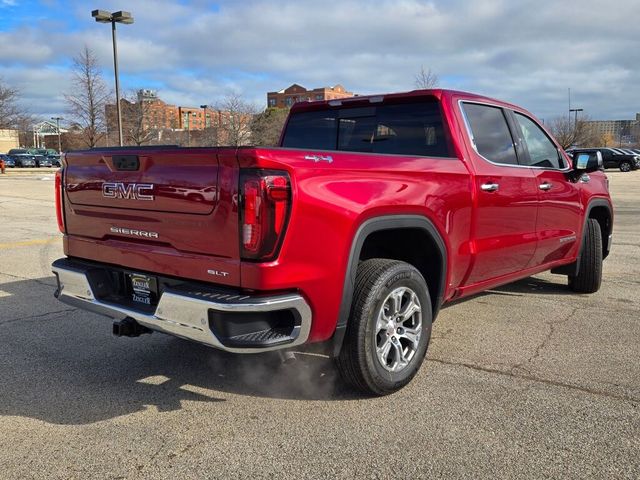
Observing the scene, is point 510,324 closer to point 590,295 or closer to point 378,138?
point 590,295

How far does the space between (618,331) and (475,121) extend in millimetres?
2144

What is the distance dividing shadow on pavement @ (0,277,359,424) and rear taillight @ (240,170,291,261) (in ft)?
4.00

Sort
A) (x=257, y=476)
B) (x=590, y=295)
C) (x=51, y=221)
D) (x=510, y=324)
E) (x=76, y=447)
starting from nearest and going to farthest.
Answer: (x=257, y=476) < (x=76, y=447) < (x=510, y=324) < (x=590, y=295) < (x=51, y=221)

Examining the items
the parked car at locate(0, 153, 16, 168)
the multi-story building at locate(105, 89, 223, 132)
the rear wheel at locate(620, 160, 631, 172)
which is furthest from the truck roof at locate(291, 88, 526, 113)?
the parked car at locate(0, 153, 16, 168)

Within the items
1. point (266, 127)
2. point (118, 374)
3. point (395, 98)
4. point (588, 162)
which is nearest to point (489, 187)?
point (395, 98)

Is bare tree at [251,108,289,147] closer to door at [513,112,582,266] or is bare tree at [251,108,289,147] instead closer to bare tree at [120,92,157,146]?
bare tree at [120,92,157,146]

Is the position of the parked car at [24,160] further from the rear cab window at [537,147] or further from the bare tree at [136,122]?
the rear cab window at [537,147]

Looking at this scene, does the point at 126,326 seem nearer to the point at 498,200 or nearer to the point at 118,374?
the point at 118,374

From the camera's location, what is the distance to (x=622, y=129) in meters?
110

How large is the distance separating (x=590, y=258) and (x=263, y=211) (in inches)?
175

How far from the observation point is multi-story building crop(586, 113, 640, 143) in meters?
99.1

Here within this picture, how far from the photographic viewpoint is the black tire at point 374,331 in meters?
3.30

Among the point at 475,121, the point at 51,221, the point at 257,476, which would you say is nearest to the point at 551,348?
the point at 475,121

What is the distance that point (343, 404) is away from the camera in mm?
3473
